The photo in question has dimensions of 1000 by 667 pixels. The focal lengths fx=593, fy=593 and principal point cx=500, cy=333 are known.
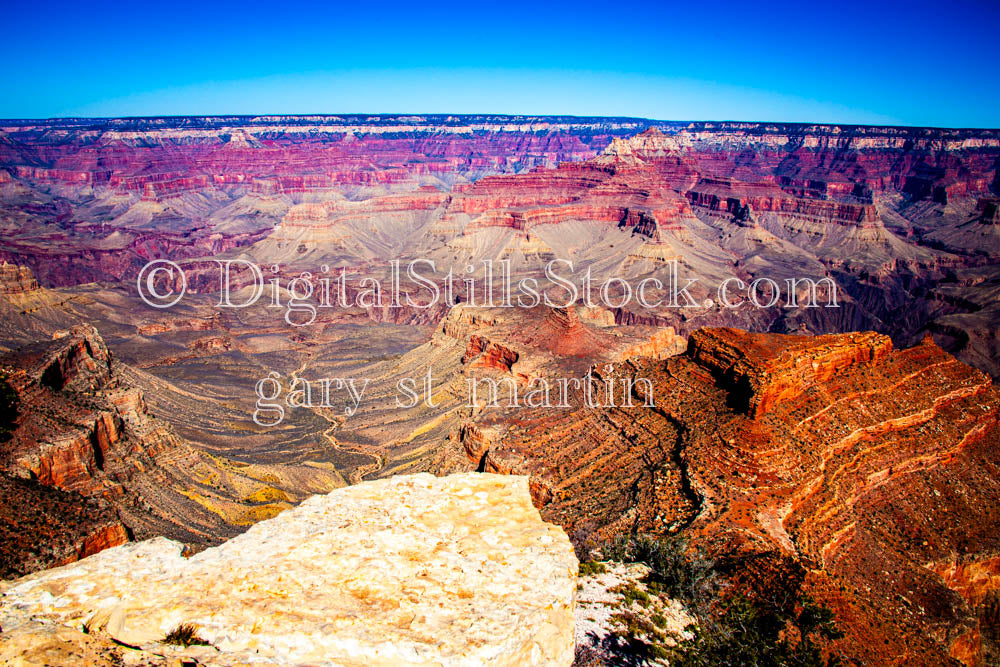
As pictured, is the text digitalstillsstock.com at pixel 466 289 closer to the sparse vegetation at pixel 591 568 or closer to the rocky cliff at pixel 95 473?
the rocky cliff at pixel 95 473

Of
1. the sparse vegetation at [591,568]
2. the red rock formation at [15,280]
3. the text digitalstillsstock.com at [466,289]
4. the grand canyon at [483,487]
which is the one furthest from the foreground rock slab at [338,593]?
the text digitalstillsstock.com at [466,289]

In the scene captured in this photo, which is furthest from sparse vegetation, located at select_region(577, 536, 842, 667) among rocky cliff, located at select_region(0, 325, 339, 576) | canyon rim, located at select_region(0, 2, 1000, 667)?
rocky cliff, located at select_region(0, 325, 339, 576)

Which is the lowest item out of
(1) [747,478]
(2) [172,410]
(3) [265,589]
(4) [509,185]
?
(2) [172,410]

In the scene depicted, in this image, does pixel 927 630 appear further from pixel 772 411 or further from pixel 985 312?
pixel 985 312

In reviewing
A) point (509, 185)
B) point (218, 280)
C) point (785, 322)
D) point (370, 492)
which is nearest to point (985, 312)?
point (785, 322)

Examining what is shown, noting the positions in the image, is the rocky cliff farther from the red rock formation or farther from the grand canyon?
the red rock formation

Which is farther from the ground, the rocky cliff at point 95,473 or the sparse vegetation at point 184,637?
the sparse vegetation at point 184,637

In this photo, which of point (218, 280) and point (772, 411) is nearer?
point (772, 411)
